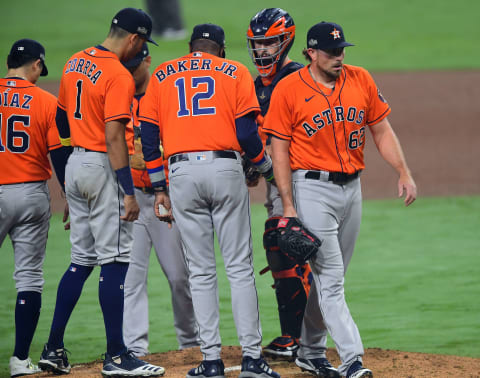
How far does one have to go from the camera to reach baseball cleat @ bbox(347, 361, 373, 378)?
425 centimetres

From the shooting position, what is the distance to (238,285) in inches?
173

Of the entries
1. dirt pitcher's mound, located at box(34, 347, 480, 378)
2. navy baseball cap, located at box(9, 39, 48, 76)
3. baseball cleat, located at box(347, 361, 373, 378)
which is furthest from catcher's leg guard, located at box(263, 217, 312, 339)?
navy baseball cap, located at box(9, 39, 48, 76)

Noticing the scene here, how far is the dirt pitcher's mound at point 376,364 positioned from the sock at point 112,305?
23 cm

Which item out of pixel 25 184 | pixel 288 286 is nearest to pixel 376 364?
pixel 288 286

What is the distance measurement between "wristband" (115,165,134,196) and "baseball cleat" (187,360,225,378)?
1.03 metres

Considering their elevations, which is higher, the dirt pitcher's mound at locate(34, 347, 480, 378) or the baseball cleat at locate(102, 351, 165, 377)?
the baseball cleat at locate(102, 351, 165, 377)

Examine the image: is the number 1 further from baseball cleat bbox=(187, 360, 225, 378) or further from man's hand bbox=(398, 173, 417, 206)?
man's hand bbox=(398, 173, 417, 206)

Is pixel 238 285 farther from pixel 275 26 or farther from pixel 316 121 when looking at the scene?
pixel 275 26

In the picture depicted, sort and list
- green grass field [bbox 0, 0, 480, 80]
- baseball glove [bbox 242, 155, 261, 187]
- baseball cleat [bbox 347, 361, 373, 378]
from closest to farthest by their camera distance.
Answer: baseball cleat [bbox 347, 361, 373, 378], baseball glove [bbox 242, 155, 261, 187], green grass field [bbox 0, 0, 480, 80]

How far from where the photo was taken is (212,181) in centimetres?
434

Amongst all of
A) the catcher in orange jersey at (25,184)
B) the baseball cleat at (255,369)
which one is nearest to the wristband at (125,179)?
the catcher in orange jersey at (25,184)

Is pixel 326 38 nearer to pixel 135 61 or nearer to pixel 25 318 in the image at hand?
pixel 135 61

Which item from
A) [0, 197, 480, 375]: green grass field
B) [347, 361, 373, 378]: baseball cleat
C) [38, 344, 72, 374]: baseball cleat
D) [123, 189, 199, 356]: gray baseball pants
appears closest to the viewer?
[347, 361, 373, 378]: baseball cleat

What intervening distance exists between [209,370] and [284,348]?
0.88 metres
